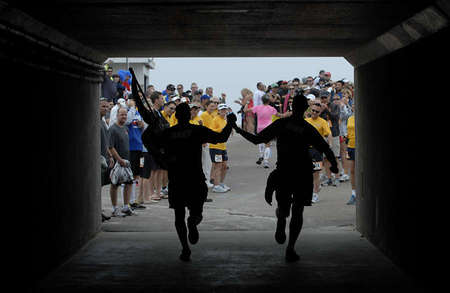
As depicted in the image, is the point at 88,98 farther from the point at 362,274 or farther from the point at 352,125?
the point at 352,125

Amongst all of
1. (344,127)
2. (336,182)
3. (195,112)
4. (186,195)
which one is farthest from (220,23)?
(344,127)

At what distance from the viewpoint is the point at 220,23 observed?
8844mm

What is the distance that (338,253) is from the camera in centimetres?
973

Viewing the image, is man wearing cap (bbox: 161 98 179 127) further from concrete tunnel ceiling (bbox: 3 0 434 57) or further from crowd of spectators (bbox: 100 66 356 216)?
concrete tunnel ceiling (bbox: 3 0 434 57)

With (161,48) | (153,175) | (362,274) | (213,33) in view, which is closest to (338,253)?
(362,274)

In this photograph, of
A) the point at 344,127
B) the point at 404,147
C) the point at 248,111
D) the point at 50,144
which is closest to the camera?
the point at 404,147

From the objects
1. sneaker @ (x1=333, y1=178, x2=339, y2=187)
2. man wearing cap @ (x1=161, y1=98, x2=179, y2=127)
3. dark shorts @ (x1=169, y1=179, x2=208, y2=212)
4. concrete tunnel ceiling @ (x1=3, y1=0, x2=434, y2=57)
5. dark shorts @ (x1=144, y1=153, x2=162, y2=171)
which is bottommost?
sneaker @ (x1=333, y1=178, x2=339, y2=187)

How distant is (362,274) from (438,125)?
2.23 meters

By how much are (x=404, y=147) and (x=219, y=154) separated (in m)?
8.96

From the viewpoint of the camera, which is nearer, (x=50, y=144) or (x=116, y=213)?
(x=50, y=144)

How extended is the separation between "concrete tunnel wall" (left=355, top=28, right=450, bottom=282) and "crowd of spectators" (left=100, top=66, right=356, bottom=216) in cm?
299

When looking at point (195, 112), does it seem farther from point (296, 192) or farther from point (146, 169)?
Answer: point (296, 192)

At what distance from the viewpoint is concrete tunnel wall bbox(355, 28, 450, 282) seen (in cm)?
701

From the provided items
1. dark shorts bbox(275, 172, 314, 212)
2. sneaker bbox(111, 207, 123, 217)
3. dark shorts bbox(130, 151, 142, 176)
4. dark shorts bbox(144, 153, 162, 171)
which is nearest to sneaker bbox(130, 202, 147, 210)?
dark shorts bbox(130, 151, 142, 176)
